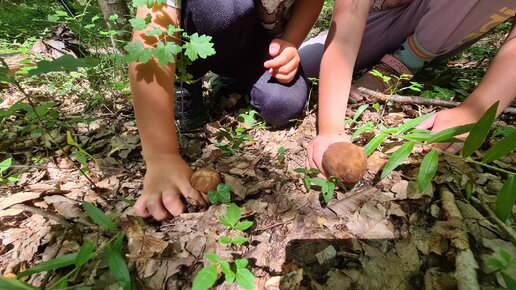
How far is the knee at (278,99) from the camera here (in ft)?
5.72

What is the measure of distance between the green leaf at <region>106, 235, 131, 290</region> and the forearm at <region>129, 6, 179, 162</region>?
0.46 meters

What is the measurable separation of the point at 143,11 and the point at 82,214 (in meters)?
0.90

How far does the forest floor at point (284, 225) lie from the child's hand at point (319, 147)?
10 cm

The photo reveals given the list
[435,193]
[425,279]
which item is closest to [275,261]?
[425,279]

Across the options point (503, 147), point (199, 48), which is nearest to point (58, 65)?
point (199, 48)

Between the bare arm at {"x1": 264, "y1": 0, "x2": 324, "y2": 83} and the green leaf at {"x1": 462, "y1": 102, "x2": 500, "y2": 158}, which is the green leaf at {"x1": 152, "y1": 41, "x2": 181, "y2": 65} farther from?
the green leaf at {"x1": 462, "y1": 102, "x2": 500, "y2": 158}

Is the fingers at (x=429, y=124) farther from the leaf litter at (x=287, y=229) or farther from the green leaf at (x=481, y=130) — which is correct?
the green leaf at (x=481, y=130)

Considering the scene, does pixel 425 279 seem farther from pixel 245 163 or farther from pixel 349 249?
pixel 245 163

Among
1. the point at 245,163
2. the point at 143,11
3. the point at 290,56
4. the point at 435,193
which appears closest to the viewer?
the point at 435,193

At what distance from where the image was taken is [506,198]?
898 millimetres

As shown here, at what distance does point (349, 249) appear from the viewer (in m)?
1.04

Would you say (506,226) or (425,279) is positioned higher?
(506,226)

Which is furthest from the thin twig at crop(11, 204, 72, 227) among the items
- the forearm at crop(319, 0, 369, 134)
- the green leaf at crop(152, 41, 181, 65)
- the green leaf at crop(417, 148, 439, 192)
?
the green leaf at crop(417, 148, 439, 192)

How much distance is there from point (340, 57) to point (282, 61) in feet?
1.07
